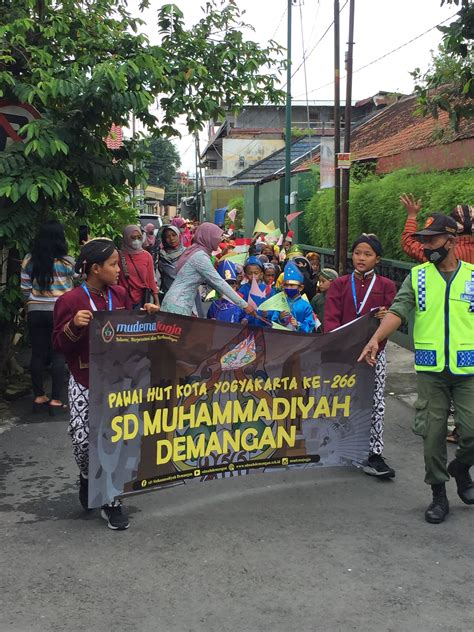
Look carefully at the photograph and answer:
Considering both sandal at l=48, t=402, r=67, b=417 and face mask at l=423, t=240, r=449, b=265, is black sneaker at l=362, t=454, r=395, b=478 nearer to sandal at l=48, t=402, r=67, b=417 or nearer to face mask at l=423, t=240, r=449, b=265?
face mask at l=423, t=240, r=449, b=265

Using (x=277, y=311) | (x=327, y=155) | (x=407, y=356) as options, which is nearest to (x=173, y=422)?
(x=277, y=311)

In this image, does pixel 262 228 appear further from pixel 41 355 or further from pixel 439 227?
pixel 439 227

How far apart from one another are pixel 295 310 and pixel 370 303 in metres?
1.43

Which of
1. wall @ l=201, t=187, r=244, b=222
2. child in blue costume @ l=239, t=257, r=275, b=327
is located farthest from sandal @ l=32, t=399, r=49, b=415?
wall @ l=201, t=187, r=244, b=222

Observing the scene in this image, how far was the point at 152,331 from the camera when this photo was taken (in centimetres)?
451

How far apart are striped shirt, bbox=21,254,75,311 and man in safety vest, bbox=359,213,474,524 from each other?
352 centimetres

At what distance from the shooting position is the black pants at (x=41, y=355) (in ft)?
23.3

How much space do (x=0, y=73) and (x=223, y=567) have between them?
457cm

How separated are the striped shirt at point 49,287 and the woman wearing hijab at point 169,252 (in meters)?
3.26

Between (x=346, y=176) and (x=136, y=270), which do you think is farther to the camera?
(x=346, y=176)

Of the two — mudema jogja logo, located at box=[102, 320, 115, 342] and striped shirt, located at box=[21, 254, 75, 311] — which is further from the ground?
striped shirt, located at box=[21, 254, 75, 311]

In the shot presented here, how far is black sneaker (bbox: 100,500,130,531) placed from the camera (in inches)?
173

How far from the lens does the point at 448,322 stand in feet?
14.7

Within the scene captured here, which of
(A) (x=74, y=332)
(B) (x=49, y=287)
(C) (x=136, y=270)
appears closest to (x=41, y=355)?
(B) (x=49, y=287)
